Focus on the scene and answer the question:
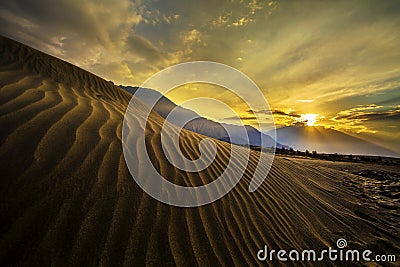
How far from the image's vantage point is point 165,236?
5.90ft

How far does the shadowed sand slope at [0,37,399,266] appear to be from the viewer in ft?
4.86

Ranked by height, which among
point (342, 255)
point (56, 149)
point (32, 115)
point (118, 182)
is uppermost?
point (32, 115)

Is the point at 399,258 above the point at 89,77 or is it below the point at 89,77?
below

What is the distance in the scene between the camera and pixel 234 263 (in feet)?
5.99

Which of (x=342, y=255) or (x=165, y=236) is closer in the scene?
(x=165, y=236)

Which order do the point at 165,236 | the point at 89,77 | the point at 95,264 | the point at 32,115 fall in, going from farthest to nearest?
the point at 89,77
the point at 32,115
the point at 165,236
the point at 95,264

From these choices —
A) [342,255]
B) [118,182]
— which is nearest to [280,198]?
[342,255]

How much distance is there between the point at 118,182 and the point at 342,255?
2.80 meters

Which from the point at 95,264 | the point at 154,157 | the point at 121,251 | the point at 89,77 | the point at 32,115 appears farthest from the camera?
the point at 89,77

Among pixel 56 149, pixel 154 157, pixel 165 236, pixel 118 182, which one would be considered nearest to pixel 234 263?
pixel 165 236

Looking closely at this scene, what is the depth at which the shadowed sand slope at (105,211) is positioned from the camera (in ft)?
4.86

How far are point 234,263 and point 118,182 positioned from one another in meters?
1.36

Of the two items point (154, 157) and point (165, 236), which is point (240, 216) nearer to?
point (165, 236)

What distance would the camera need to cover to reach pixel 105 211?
5.74ft
